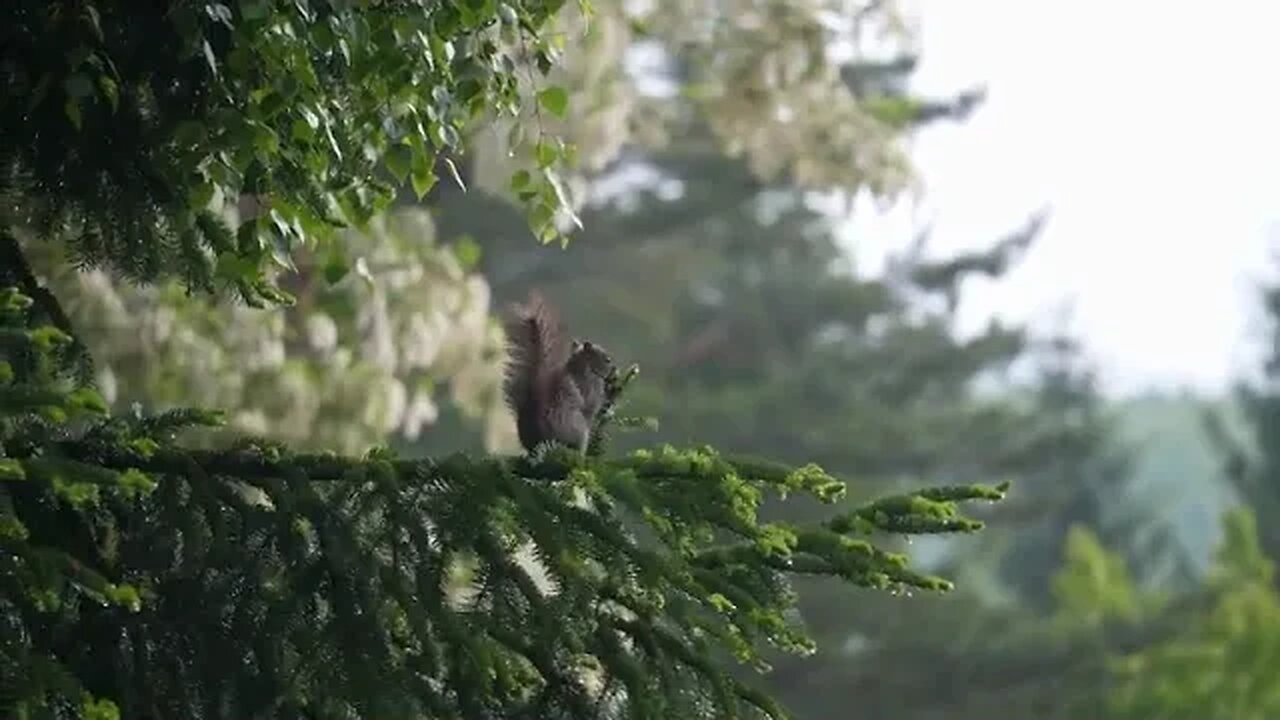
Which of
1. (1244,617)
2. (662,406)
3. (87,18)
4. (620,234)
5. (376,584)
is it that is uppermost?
(620,234)

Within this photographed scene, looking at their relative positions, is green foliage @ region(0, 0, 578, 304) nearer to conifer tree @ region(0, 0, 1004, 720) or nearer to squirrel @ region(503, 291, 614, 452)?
conifer tree @ region(0, 0, 1004, 720)

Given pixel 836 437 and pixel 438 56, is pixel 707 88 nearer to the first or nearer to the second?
pixel 438 56

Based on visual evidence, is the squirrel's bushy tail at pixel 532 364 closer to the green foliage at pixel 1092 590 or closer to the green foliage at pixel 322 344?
the green foliage at pixel 322 344

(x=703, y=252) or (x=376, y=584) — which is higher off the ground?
(x=703, y=252)

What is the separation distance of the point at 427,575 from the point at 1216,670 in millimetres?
9327

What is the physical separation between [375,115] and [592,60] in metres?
2.46

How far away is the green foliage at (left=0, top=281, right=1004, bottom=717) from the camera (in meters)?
2.28

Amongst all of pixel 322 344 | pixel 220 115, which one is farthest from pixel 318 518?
pixel 322 344

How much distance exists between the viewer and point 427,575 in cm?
236

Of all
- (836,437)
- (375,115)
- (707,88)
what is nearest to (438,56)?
(375,115)

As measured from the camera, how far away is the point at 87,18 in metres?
2.42

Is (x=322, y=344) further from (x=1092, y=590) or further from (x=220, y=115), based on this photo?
(x=1092, y=590)

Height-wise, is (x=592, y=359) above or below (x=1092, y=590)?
below

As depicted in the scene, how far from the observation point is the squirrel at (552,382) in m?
2.58
